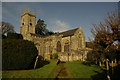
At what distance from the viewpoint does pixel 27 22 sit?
177 feet

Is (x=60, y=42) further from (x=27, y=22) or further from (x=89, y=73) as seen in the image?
(x=89, y=73)

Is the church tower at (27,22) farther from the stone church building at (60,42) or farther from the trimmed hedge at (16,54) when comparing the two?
the trimmed hedge at (16,54)

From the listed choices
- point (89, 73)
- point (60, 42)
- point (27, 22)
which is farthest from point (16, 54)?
point (27, 22)

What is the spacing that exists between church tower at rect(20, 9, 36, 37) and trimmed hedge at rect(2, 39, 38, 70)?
40.6 meters

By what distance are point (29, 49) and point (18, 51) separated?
1380mm

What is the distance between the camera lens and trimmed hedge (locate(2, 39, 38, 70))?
13.1 m

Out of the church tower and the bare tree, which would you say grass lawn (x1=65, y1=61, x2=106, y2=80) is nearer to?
the bare tree

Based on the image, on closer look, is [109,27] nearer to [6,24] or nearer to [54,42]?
[54,42]

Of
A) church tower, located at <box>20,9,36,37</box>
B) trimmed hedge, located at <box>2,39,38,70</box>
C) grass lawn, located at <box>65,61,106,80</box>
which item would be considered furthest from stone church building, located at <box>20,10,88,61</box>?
trimmed hedge, located at <box>2,39,38,70</box>

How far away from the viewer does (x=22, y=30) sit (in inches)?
2205

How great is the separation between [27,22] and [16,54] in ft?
140

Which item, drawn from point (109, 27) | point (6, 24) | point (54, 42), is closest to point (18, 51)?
point (109, 27)

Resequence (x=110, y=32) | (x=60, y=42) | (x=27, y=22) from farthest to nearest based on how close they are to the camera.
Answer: (x=27, y=22), (x=60, y=42), (x=110, y=32)

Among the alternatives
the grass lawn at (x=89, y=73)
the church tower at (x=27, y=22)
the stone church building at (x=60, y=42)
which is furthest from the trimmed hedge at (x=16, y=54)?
the church tower at (x=27, y=22)
